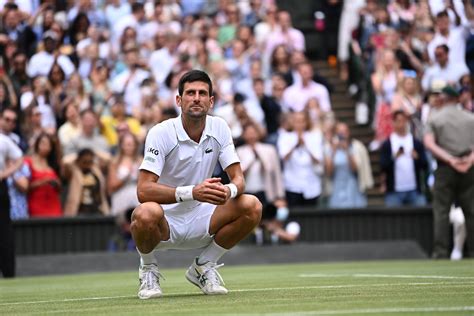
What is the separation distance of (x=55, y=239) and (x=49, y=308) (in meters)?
10.1

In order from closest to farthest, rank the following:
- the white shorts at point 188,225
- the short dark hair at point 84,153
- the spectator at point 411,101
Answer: the white shorts at point 188,225 < the short dark hair at point 84,153 < the spectator at point 411,101

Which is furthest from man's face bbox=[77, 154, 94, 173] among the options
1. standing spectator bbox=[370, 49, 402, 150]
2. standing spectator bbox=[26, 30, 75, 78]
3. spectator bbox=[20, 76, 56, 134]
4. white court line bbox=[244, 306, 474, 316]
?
white court line bbox=[244, 306, 474, 316]

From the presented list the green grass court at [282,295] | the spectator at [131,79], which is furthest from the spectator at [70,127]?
the green grass court at [282,295]

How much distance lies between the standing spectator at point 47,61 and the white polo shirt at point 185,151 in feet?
41.2

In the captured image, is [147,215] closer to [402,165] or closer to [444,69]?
[402,165]

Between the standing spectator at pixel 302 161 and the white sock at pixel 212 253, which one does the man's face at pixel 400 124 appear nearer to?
the standing spectator at pixel 302 161

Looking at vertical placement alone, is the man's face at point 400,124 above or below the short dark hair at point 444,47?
below

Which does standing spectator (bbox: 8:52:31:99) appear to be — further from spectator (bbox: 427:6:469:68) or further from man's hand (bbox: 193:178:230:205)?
man's hand (bbox: 193:178:230:205)

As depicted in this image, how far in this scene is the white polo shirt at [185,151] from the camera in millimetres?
10938

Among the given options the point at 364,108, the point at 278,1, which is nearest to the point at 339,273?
the point at 364,108

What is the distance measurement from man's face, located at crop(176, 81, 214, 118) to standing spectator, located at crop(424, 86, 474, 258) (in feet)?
28.9

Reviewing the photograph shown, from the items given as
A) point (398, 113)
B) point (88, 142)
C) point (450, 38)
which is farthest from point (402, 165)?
point (88, 142)

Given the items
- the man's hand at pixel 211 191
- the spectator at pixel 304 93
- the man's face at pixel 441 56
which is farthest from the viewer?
the spectator at pixel 304 93

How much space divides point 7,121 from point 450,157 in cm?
676
